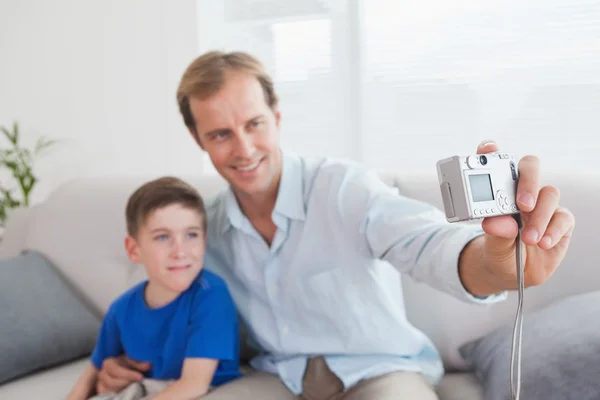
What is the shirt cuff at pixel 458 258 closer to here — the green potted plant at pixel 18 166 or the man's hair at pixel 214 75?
the man's hair at pixel 214 75

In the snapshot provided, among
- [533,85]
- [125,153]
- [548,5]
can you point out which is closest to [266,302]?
[533,85]

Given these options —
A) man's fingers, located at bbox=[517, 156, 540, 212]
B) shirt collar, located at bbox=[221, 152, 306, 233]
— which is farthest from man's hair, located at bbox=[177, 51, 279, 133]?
man's fingers, located at bbox=[517, 156, 540, 212]

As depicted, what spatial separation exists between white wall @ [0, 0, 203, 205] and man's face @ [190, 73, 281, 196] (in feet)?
5.12

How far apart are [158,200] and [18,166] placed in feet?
6.59

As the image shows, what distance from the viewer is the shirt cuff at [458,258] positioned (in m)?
1.02

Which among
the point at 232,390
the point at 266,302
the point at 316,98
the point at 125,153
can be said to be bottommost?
the point at 232,390

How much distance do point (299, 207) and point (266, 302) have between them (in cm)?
25

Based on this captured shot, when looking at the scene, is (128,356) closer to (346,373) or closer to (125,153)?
(346,373)

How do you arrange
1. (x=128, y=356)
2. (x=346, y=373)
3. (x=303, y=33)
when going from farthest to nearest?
(x=303, y=33), (x=128, y=356), (x=346, y=373)

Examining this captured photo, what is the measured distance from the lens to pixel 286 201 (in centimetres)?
142

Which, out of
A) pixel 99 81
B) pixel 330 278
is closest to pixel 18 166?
pixel 99 81

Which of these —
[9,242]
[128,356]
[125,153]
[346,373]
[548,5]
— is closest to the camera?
[346,373]

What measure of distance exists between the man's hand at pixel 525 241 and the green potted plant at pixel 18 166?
253cm

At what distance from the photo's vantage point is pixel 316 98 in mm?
2873
